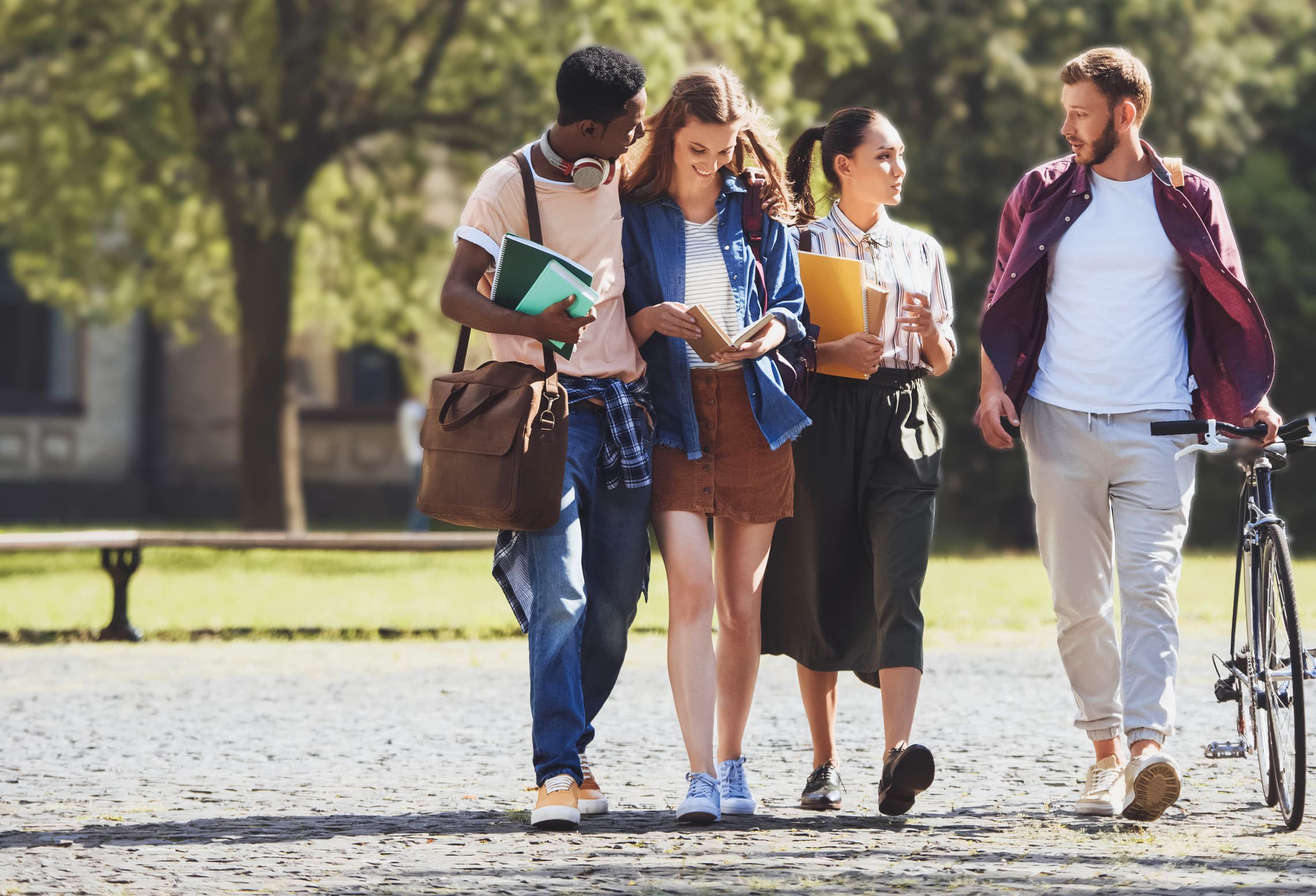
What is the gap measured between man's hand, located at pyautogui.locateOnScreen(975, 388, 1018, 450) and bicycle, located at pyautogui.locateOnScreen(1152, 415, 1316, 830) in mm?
444

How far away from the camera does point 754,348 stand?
5023 mm

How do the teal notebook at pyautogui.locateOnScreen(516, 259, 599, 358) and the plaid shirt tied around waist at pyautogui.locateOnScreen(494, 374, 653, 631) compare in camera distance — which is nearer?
the teal notebook at pyautogui.locateOnScreen(516, 259, 599, 358)

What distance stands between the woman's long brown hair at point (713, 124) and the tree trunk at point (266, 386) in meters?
13.9

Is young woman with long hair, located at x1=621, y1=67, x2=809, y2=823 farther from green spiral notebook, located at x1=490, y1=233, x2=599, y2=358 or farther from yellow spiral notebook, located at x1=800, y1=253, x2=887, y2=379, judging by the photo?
green spiral notebook, located at x1=490, y1=233, x2=599, y2=358

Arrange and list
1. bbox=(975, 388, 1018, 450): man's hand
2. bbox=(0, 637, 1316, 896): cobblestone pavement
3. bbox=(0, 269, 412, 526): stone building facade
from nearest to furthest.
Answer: bbox=(0, 637, 1316, 896): cobblestone pavement → bbox=(975, 388, 1018, 450): man's hand → bbox=(0, 269, 412, 526): stone building facade

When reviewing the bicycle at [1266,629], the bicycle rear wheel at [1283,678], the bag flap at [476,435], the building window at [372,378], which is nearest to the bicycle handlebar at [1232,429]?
the bicycle at [1266,629]

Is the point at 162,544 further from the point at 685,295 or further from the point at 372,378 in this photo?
the point at 372,378

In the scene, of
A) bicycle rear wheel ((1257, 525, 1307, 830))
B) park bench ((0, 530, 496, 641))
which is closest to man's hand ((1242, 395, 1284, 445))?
bicycle rear wheel ((1257, 525, 1307, 830))

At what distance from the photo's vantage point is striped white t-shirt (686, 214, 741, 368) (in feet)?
17.0

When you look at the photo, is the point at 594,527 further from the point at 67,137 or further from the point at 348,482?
the point at 348,482

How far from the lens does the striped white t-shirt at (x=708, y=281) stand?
5.17m

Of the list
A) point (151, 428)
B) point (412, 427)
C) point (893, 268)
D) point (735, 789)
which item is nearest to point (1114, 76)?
point (893, 268)

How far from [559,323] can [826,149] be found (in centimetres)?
117

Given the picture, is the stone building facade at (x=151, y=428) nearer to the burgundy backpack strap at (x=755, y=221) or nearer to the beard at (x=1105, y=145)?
the burgundy backpack strap at (x=755, y=221)
